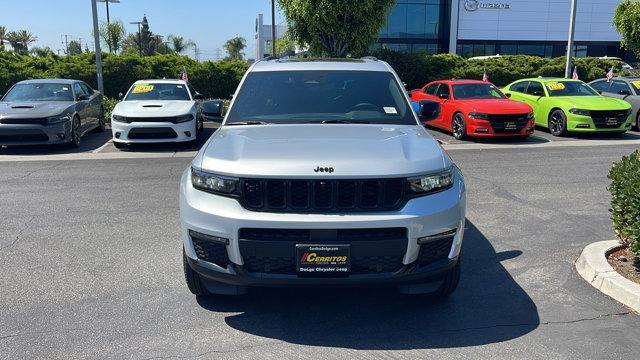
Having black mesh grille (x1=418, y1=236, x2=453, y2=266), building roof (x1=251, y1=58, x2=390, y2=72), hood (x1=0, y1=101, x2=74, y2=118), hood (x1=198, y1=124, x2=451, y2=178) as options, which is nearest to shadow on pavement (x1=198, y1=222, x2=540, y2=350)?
black mesh grille (x1=418, y1=236, x2=453, y2=266)

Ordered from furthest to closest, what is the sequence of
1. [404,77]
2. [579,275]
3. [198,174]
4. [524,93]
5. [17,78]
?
[404,77] < [17,78] < [524,93] < [579,275] < [198,174]

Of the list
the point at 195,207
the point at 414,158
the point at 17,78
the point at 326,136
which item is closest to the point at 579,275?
the point at 414,158

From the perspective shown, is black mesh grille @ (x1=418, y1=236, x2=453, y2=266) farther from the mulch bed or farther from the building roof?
the building roof

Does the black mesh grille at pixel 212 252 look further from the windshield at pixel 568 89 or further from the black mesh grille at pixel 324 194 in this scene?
the windshield at pixel 568 89

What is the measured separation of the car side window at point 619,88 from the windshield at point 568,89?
157cm

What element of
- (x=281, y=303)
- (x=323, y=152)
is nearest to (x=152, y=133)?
(x=281, y=303)

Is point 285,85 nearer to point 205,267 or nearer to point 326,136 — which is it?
point 326,136

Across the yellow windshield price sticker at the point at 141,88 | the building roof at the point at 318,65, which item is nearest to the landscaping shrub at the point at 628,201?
the building roof at the point at 318,65

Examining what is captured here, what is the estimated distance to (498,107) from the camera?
13.0 meters

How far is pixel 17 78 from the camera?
19.2 meters

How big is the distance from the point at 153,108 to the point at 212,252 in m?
9.06

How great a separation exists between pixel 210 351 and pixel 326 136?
171 cm

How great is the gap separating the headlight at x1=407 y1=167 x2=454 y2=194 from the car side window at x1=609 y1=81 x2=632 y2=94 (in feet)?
46.5

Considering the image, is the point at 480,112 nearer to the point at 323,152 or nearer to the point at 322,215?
the point at 323,152
